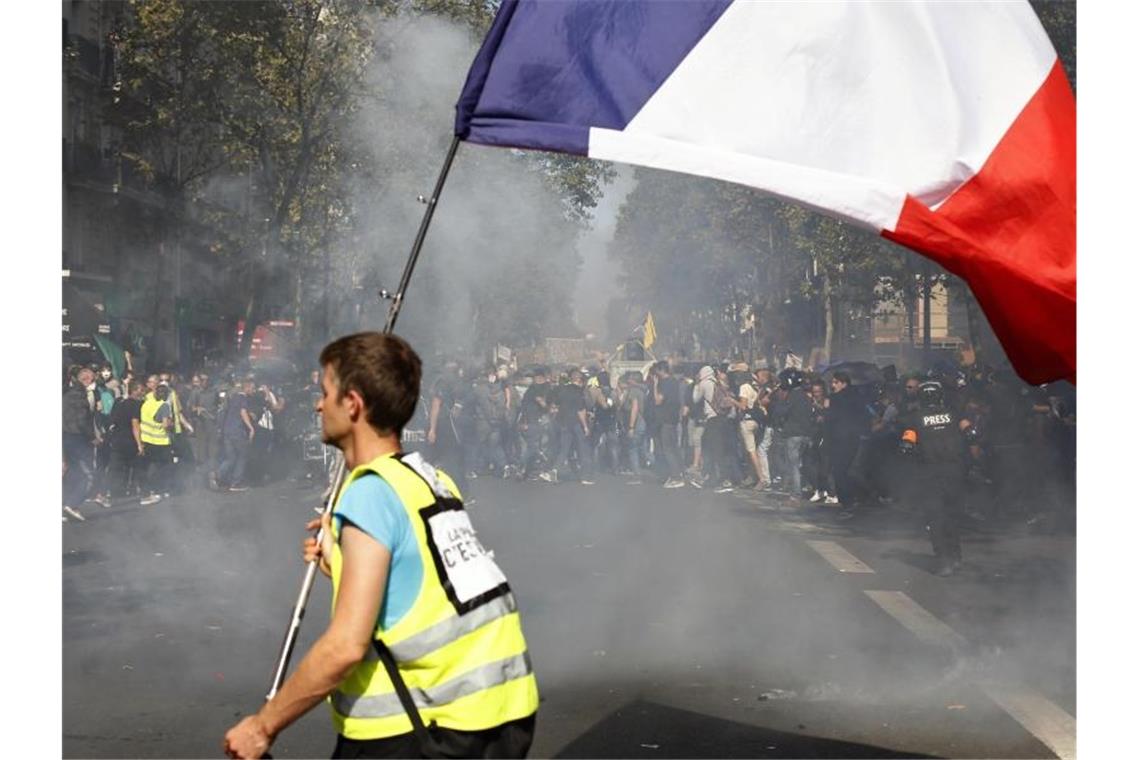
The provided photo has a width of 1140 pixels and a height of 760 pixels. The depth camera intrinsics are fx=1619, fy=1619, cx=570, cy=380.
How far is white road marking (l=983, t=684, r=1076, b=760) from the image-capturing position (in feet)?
17.6

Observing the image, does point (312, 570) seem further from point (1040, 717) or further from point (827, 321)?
point (827, 321)

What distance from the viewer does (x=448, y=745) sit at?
2.69 meters

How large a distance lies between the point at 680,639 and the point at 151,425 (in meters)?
10.3

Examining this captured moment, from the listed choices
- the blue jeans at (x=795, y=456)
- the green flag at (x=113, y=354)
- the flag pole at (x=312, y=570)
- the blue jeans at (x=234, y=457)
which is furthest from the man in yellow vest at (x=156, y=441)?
the flag pole at (x=312, y=570)

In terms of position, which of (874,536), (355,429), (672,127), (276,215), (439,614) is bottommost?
(874,536)

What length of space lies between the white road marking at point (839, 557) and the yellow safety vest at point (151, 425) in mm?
7544

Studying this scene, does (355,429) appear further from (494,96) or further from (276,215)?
(276,215)

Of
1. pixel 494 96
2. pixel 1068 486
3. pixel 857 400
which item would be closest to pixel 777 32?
pixel 494 96

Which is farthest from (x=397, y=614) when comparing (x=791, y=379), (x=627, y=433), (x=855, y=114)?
(x=627, y=433)

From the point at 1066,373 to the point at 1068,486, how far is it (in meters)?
10.9

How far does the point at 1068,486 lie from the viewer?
46.4ft

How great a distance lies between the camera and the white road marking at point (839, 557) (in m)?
9.99

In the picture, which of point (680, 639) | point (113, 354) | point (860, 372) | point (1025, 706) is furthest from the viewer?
point (113, 354)

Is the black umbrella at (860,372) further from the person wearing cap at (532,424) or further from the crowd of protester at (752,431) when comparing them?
the person wearing cap at (532,424)
